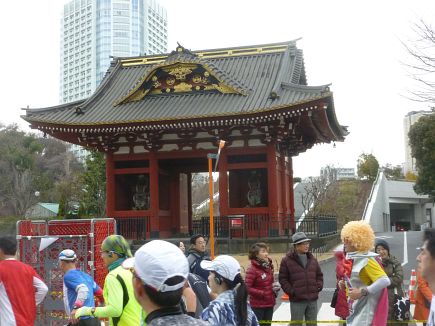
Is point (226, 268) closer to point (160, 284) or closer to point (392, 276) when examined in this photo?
point (160, 284)

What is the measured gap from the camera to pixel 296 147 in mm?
25516

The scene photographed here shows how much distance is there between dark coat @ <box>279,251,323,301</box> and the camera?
7445 millimetres

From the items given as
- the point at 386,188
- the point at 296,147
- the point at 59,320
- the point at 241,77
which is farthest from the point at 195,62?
the point at 386,188

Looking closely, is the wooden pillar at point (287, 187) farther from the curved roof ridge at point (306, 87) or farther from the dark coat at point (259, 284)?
the dark coat at point (259, 284)

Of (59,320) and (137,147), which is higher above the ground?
(137,147)

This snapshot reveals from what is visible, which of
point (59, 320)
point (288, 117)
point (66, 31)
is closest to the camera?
point (59, 320)

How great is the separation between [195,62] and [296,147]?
6435 millimetres

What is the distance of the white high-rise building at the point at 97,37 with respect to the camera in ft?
369

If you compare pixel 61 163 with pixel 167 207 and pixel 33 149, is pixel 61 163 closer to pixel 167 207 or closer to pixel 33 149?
pixel 33 149

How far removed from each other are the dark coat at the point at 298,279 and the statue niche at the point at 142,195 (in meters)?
16.5

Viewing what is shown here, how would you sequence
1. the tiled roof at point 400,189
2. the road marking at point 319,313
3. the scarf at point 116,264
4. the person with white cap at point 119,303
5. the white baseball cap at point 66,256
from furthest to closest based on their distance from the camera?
the tiled roof at point 400,189, the road marking at point 319,313, the white baseball cap at point 66,256, the scarf at point 116,264, the person with white cap at point 119,303

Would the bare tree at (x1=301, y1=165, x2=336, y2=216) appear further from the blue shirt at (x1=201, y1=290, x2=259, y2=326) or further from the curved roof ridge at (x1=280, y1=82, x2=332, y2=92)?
the blue shirt at (x1=201, y1=290, x2=259, y2=326)

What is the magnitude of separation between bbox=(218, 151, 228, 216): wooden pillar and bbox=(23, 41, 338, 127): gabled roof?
226 centimetres

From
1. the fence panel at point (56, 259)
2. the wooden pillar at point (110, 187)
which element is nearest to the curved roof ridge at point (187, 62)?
the wooden pillar at point (110, 187)
